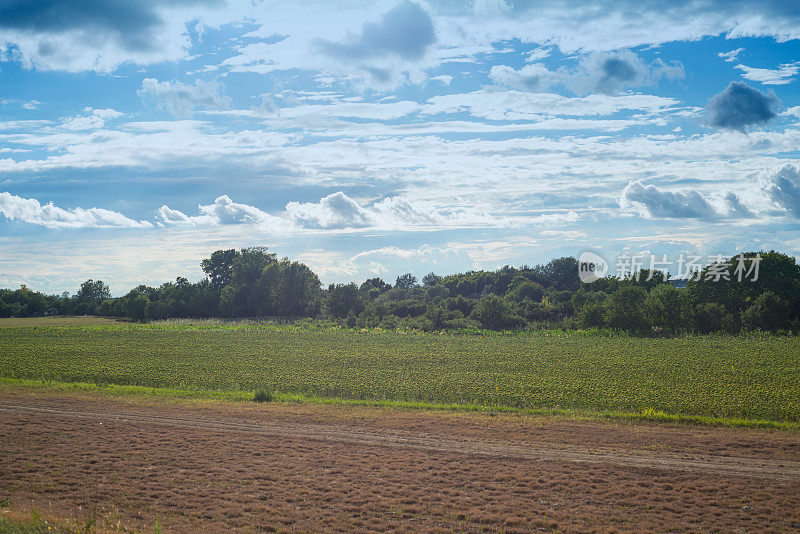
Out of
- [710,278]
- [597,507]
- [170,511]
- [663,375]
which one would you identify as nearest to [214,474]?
[170,511]

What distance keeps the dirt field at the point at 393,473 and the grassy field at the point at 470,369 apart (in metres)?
3.18

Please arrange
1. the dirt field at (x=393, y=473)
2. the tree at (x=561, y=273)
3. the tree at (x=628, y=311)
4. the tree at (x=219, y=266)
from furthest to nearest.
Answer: the tree at (x=561, y=273)
the tree at (x=219, y=266)
the tree at (x=628, y=311)
the dirt field at (x=393, y=473)

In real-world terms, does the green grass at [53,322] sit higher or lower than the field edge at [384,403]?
lower

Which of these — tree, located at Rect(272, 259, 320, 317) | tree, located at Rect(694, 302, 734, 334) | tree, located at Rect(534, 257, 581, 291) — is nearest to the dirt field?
tree, located at Rect(694, 302, 734, 334)

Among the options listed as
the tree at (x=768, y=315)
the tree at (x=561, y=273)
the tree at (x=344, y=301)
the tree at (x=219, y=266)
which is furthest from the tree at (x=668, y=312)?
the tree at (x=219, y=266)

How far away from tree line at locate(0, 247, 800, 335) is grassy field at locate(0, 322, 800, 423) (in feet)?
35.7

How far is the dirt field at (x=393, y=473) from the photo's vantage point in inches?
400

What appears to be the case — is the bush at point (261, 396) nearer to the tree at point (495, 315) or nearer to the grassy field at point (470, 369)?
the grassy field at point (470, 369)

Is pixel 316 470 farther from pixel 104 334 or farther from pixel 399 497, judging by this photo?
pixel 104 334

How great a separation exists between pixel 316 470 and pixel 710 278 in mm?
56391

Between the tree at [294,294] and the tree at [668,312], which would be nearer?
the tree at [668,312]

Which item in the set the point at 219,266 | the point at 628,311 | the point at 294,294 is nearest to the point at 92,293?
the point at 219,266

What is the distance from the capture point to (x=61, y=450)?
14.6 meters

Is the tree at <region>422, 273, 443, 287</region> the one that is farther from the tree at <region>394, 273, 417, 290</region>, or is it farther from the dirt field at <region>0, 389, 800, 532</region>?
the dirt field at <region>0, 389, 800, 532</region>
